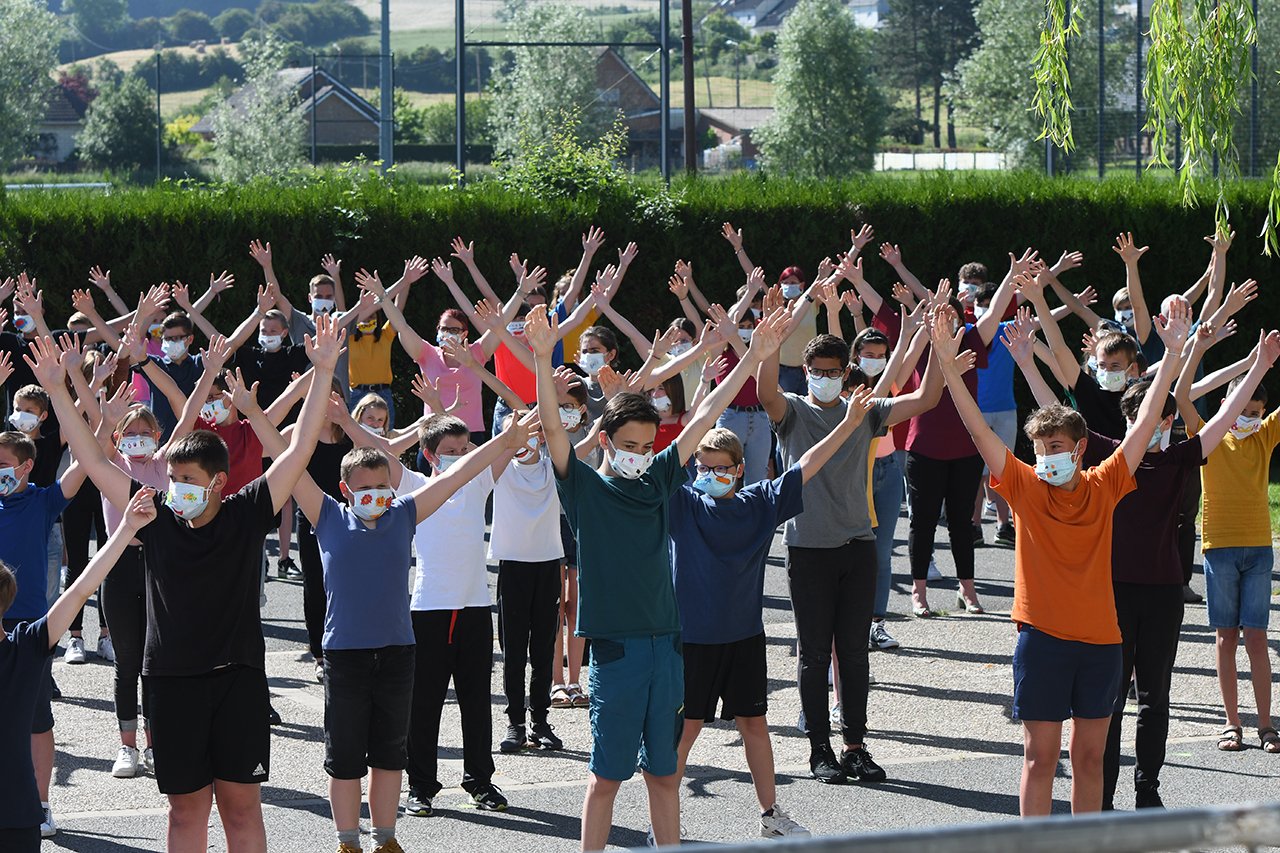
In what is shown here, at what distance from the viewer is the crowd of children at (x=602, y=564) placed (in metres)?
5.60

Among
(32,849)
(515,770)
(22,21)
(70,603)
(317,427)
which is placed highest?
(22,21)

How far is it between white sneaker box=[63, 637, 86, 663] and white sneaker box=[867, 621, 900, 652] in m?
4.69

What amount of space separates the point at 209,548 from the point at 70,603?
1.90ft

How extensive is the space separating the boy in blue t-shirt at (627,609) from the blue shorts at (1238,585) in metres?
3.24

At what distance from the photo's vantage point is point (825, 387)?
775 cm

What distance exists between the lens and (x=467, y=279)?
17031 millimetres

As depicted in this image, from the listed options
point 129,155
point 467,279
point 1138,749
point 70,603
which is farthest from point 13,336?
point 129,155

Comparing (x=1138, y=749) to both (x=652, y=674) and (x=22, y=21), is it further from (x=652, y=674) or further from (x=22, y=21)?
(x=22, y=21)

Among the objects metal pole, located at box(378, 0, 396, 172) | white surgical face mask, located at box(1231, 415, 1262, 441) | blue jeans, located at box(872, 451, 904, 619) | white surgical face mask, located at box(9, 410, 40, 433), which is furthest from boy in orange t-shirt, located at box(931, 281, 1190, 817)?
metal pole, located at box(378, 0, 396, 172)

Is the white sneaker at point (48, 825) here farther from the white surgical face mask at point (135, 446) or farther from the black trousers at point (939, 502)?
the black trousers at point (939, 502)

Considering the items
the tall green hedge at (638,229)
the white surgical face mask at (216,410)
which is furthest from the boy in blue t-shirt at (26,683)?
the tall green hedge at (638,229)

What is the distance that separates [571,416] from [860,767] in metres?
2.18

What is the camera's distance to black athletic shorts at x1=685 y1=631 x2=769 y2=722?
21.8 feet

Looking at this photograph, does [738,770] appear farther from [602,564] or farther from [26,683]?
[26,683]
